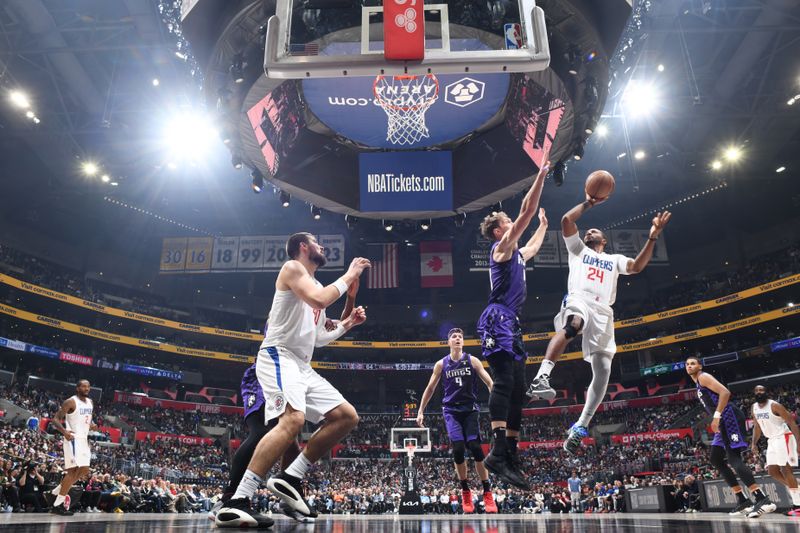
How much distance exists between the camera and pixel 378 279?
26.6 m

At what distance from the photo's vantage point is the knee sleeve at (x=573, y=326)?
198 inches

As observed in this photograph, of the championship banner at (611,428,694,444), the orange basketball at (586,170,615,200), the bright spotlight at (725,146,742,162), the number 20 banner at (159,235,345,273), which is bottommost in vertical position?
the championship banner at (611,428,694,444)

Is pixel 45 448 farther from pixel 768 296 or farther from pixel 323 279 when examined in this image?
pixel 768 296

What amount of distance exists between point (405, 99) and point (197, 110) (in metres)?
13.0

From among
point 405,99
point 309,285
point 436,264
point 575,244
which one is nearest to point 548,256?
point 436,264

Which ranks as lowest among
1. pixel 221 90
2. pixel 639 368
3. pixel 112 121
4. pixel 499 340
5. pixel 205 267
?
pixel 499 340

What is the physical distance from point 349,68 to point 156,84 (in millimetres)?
16494

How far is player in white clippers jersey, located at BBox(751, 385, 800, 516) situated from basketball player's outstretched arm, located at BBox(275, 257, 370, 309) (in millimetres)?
6732

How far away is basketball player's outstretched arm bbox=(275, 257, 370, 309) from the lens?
→ 153 inches

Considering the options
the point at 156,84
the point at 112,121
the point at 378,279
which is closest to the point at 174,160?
the point at 112,121

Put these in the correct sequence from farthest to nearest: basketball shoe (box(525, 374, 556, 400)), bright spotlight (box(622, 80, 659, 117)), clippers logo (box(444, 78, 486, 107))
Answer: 1. bright spotlight (box(622, 80, 659, 117))
2. clippers logo (box(444, 78, 486, 107))
3. basketball shoe (box(525, 374, 556, 400))

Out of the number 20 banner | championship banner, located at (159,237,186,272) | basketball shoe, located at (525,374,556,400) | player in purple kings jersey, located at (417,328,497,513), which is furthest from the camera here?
championship banner, located at (159,237,186,272)

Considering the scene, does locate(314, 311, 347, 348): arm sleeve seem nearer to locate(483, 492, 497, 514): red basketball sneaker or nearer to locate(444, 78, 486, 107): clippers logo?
locate(483, 492, 497, 514): red basketball sneaker

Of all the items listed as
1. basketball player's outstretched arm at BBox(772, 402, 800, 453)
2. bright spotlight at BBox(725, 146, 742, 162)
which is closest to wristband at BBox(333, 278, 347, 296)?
basketball player's outstretched arm at BBox(772, 402, 800, 453)
